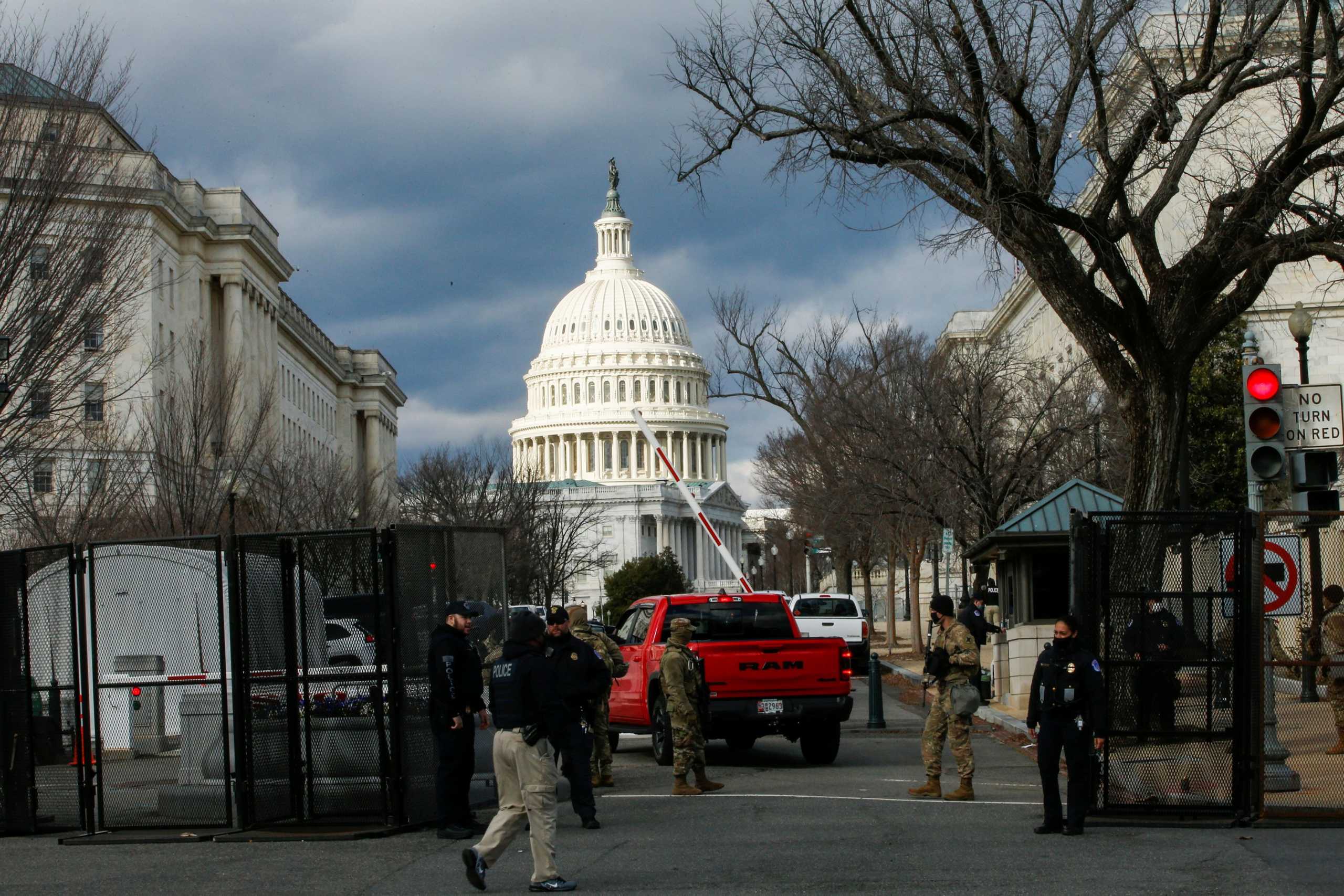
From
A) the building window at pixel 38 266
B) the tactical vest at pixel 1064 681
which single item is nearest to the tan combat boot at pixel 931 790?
the tactical vest at pixel 1064 681

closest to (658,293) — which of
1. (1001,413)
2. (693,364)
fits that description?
(693,364)

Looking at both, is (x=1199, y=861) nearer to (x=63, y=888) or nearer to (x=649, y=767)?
(x=63, y=888)

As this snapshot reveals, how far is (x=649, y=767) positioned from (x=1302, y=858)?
890cm

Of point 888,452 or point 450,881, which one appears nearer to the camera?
point 450,881

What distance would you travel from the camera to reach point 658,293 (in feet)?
590

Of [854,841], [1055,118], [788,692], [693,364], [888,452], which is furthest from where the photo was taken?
[693,364]

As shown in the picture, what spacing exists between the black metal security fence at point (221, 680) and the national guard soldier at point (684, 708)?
7.66 feet

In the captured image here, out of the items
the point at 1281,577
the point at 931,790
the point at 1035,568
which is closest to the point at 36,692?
the point at 931,790

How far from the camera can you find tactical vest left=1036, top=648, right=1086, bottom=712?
12.1 meters

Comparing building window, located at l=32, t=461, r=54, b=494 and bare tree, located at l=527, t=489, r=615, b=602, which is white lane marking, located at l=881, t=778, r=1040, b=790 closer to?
building window, located at l=32, t=461, r=54, b=494

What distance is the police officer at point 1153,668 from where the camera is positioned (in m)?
12.6

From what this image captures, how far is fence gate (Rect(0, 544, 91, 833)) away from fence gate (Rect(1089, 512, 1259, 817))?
8048mm

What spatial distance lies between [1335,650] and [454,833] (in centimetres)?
694

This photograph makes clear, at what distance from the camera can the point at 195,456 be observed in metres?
39.3
